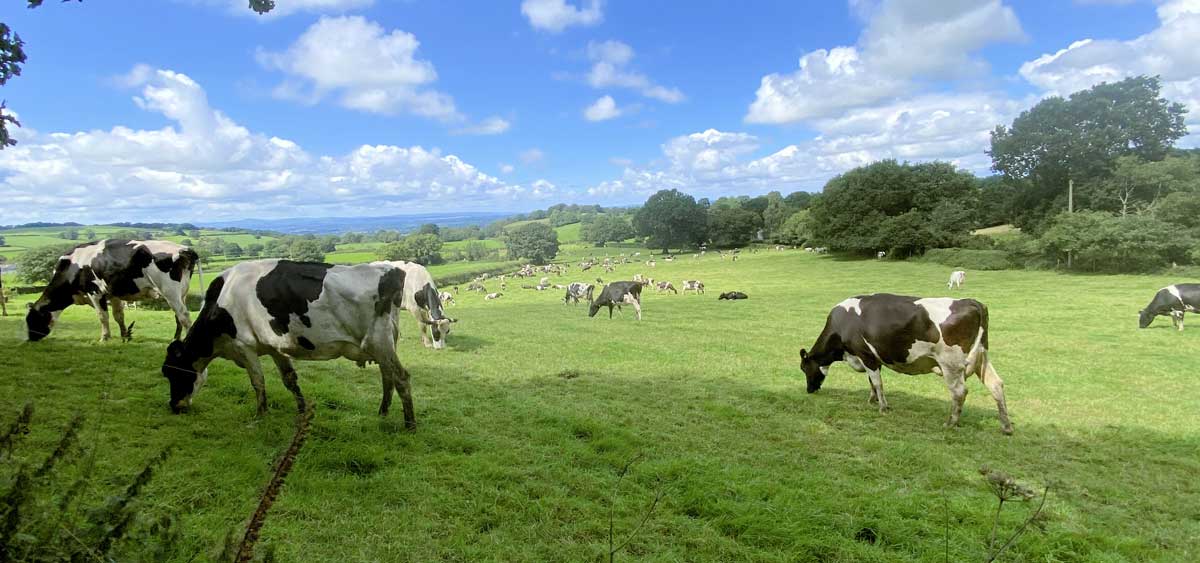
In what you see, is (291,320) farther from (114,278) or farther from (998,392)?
(998,392)

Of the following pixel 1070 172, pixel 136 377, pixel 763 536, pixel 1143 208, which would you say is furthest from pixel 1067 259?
pixel 136 377

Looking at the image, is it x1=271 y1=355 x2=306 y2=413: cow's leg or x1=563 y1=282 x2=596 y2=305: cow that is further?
x1=563 y1=282 x2=596 y2=305: cow

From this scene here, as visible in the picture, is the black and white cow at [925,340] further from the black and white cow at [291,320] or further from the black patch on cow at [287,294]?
the black patch on cow at [287,294]

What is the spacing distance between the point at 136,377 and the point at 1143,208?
212 feet

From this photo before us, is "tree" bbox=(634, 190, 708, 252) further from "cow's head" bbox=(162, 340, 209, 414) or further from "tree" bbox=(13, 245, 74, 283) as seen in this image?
"cow's head" bbox=(162, 340, 209, 414)

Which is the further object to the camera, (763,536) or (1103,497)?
(1103,497)

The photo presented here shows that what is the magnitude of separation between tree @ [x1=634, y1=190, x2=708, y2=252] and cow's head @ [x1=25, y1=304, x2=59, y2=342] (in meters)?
90.2

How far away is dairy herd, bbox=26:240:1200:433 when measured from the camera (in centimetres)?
639

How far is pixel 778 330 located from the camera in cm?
2083

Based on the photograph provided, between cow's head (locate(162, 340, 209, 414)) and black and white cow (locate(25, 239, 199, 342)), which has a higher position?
black and white cow (locate(25, 239, 199, 342))

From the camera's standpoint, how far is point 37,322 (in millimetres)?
9844

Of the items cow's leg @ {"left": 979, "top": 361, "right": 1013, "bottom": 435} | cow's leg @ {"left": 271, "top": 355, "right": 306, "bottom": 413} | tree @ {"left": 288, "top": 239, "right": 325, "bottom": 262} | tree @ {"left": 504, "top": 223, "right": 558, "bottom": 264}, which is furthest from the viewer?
tree @ {"left": 504, "top": 223, "right": 558, "bottom": 264}

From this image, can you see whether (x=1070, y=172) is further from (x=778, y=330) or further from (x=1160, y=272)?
(x=778, y=330)

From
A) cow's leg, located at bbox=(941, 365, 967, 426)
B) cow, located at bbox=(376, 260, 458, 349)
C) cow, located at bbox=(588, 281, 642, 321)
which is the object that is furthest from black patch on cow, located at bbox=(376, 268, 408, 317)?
cow, located at bbox=(588, 281, 642, 321)
